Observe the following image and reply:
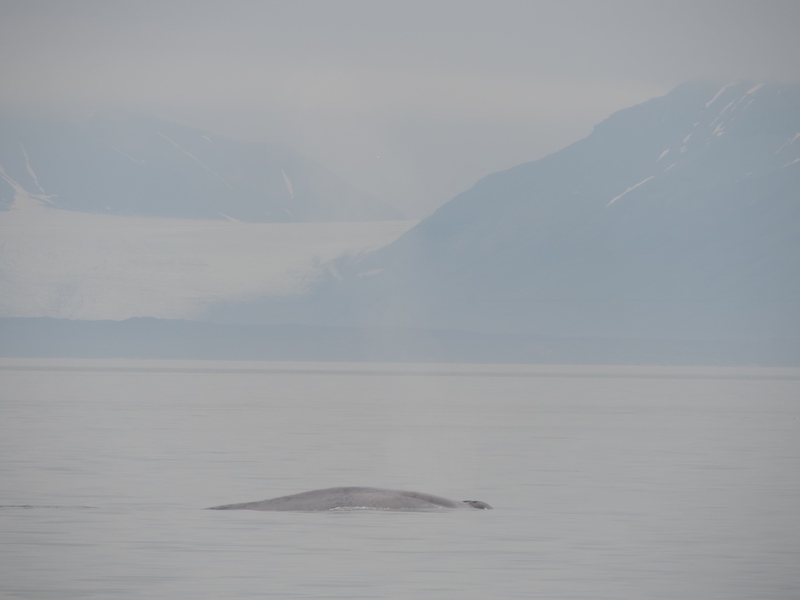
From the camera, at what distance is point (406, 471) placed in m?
39.4

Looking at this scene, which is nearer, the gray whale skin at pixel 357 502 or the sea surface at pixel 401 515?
the sea surface at pixel 401 515

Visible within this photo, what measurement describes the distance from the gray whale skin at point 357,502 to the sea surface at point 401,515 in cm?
58

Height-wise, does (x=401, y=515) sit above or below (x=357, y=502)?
below

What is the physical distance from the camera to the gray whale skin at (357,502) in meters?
28.5

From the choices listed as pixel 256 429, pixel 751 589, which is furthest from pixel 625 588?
pixel 256 429

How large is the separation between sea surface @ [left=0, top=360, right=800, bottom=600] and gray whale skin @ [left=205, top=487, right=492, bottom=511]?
58cm

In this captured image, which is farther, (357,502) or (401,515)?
(357,502)

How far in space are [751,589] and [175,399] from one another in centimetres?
7705

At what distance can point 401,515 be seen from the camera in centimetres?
2822

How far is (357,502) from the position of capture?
28.9m

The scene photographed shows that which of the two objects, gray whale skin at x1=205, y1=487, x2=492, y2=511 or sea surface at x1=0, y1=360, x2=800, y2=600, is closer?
sea surface at x1=0, y1=360, x2=800, y2=600

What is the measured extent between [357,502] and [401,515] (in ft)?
3.52

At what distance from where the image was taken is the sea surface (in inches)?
807

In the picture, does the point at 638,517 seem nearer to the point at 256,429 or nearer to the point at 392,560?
the point at 392,560
